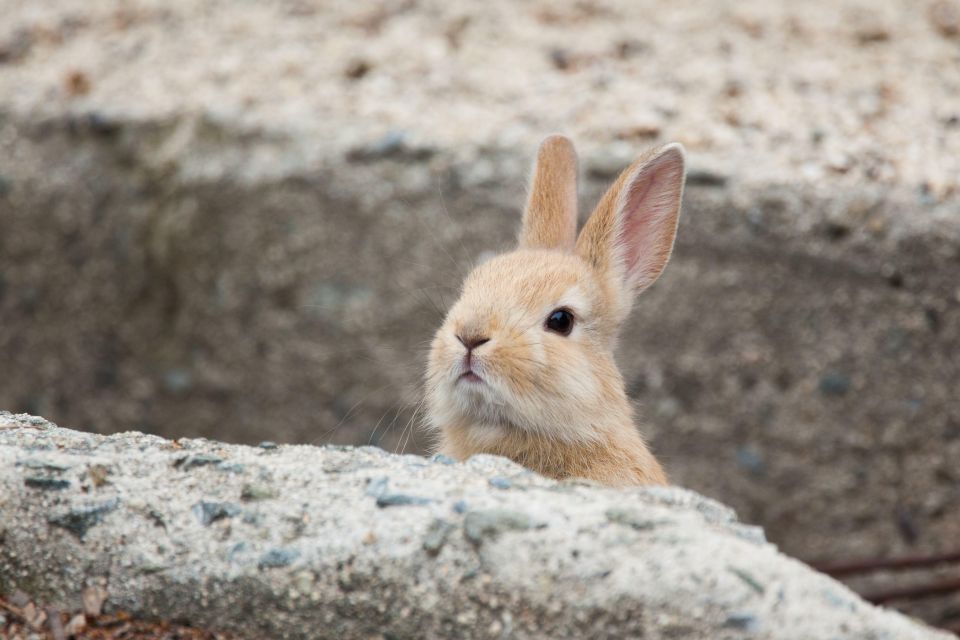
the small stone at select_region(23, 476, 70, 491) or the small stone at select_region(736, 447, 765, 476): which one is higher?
the small stone at select_region(23, 476, 70, 491)

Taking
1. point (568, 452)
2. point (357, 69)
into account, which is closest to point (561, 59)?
point (357, 69)

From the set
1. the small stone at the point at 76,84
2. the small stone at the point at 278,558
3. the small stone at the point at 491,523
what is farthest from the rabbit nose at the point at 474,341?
the small stone at the point at 76,84

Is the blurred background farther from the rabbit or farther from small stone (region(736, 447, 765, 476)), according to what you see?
the rabbit

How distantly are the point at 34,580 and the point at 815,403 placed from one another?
13.7ft

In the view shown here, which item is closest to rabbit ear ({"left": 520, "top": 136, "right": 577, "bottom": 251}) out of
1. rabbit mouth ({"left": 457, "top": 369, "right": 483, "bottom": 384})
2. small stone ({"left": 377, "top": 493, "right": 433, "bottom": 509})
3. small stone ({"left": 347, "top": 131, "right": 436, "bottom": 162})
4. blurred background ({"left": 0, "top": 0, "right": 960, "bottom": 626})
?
blurred background ({"left": 0, "top": 0, "right": 960, "bottom": 626})

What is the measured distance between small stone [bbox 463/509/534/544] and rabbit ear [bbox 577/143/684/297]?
7.47 feet

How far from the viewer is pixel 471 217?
6.24 m

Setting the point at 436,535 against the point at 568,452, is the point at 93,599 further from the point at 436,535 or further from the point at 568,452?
the point at 568,452

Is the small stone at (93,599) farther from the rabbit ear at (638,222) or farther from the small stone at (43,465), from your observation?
the rabbit ear at (638,222)

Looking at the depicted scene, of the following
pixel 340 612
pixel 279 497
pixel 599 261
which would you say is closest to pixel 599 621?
pixel 340 612

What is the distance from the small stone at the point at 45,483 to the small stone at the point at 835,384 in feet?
13.3

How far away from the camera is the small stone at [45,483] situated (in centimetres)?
295

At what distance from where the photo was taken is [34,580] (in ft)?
9.35

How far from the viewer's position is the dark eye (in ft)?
15.0
